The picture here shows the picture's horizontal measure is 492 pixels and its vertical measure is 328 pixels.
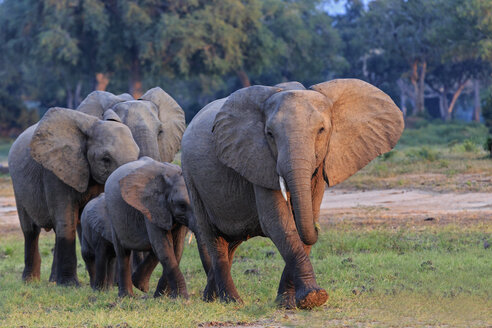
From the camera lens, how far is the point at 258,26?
4103 cm

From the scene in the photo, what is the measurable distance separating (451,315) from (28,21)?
38804 mm

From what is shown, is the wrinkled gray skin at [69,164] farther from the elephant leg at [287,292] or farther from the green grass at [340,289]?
the elephant leg at [287,292]

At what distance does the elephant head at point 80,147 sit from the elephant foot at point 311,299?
3.28 metres

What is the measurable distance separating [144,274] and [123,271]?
324 millimetres

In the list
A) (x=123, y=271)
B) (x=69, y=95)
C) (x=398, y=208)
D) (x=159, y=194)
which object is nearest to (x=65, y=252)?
(x=123, y=271)

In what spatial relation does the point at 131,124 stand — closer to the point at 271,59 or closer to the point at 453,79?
the point at 271,59

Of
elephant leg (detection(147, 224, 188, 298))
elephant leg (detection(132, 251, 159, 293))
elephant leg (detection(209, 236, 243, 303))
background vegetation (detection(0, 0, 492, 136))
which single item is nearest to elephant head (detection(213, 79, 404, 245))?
elephant leg (detection(209, 236, 243, 303))

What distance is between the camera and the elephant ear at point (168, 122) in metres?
11.1

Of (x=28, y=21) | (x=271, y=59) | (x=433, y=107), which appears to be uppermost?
(x=28, y=21)

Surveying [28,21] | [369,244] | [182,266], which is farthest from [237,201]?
[28,21]

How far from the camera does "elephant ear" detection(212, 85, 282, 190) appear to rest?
21.6 feet

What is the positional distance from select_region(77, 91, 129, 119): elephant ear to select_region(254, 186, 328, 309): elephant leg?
4.62m

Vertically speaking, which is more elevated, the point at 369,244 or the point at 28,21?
the point at 28,21

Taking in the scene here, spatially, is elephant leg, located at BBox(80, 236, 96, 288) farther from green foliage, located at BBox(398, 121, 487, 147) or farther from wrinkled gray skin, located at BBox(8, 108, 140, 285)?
green foliage, located at BBox(398, 121, 487, 147)
